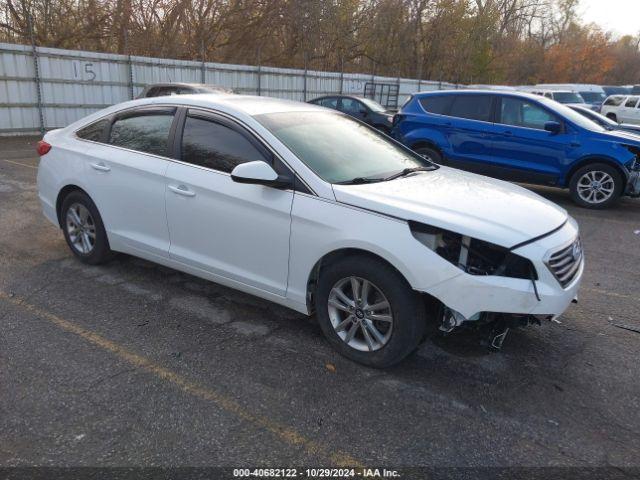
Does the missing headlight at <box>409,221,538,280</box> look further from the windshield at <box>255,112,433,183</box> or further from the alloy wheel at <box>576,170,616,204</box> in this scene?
the alloy wheel at <box>576,170,616,204</box>

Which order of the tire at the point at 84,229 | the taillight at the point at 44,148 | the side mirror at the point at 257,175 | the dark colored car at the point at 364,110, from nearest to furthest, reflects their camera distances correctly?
the side mirror at the point at 257,175 → the tire at the point at 84,229 → the taillight at the point at 44,148 → the dark colored car at the point at 364,110

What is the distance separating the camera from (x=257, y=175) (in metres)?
3.41

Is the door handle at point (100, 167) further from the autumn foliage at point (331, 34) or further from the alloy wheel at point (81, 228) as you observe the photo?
the autumn foliage at point (331, 34)

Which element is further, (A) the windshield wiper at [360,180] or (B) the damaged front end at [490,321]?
(A) the windshield wiper at [360,180]

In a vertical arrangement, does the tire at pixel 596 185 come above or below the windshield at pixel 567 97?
below

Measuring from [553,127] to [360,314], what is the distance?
6591 millimetres

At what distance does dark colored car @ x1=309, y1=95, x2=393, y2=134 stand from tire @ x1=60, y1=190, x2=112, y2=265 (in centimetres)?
1135

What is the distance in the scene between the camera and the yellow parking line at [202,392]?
2594mm

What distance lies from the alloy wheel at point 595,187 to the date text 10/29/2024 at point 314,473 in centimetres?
747

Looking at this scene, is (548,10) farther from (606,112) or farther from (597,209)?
(597,209)

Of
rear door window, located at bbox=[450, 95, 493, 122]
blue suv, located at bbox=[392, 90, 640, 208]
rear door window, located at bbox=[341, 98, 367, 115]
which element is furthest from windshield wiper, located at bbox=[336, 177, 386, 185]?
rear door window, located at bbox=[341, 98, 367, 115]

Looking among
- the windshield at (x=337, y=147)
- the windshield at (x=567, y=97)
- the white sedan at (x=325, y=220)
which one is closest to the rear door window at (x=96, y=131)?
the white sedan at (x=325, y=220)

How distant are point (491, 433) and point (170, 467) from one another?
1640 millimetres

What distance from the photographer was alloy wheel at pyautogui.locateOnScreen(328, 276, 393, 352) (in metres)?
3.24
